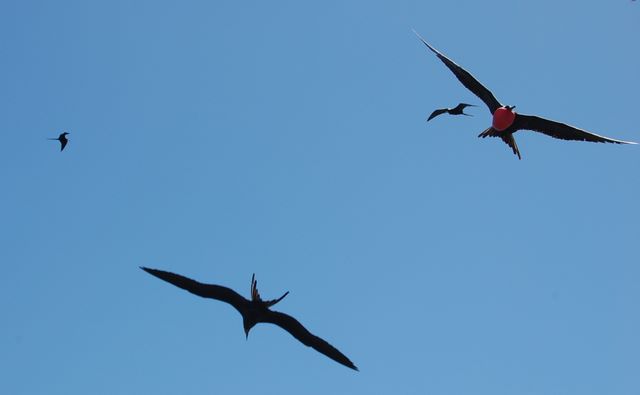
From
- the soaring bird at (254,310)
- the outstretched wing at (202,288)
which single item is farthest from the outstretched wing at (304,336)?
the outstretched wing at (202,288)

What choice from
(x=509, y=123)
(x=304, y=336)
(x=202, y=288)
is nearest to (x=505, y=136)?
(x=509, y=123)

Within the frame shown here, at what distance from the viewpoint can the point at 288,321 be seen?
17359mm

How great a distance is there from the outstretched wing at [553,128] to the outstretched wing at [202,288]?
803cm

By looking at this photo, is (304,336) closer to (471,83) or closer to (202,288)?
(202,288)

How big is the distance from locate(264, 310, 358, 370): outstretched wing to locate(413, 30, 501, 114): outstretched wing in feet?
25.0

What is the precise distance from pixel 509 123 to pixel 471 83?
1449 millimetres

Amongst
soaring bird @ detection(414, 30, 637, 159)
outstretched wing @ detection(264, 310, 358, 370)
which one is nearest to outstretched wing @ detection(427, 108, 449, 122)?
soaring bird @ detection(414, 30, 637, 159)

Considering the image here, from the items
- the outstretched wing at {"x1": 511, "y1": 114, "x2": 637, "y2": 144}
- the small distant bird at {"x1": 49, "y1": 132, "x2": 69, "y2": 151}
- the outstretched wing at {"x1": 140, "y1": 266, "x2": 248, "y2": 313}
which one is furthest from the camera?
the small distant bird at {"x1": 49, "y1": 132, "x2": 69, "y2": 151}

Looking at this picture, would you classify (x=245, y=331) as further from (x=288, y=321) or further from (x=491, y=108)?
(x=491, y=108)

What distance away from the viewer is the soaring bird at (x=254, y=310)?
16891 millimetres

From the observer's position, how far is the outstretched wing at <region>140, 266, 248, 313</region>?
16812mm

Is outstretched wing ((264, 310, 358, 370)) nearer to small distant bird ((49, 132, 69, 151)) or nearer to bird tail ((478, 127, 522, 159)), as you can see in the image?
bird tail ((478, 127, 522, 159))

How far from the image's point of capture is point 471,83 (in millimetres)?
21406

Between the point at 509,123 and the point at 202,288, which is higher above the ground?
the point at 509,123
